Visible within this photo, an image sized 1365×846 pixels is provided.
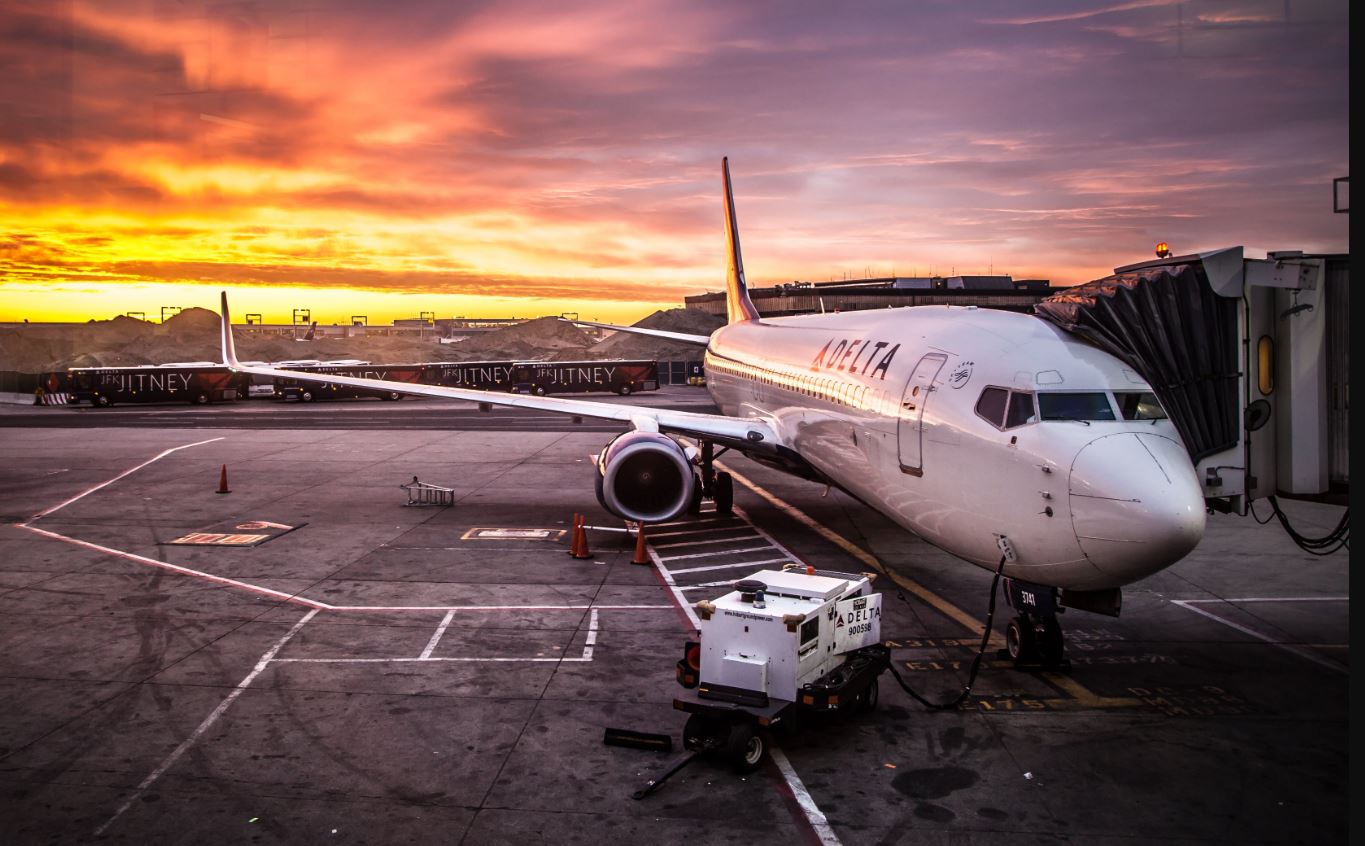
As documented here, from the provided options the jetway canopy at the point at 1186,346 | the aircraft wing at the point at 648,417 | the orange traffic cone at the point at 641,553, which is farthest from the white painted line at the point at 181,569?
the jetway canopy at the point at 1186,346

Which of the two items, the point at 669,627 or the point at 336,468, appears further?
the point at 336,468

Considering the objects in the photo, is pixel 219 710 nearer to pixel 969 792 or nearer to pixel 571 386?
pixel 969 792

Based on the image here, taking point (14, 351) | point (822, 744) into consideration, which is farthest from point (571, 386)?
point (14, 351)

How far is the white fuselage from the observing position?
414 inches

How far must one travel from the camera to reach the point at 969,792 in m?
9.45

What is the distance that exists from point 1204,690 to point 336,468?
28.8m

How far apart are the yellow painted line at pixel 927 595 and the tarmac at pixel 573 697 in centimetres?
7

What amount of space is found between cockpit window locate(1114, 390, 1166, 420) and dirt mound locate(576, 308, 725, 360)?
11449 centimetres

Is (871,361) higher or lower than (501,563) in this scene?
higher

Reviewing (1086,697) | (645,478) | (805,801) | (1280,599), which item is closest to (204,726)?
(805,801)

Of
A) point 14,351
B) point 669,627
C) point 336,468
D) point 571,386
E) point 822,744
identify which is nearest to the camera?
point 822,744

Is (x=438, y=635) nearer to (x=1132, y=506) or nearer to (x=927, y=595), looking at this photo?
(x=927, y=595)

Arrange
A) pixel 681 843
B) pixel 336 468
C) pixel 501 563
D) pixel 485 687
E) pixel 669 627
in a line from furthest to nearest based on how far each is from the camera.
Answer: pixel 336 468
pixel 501 563
pixel 669 627
pixel 485 687
pixel 681 843

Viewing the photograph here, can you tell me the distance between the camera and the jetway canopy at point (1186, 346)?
41.2 feet
